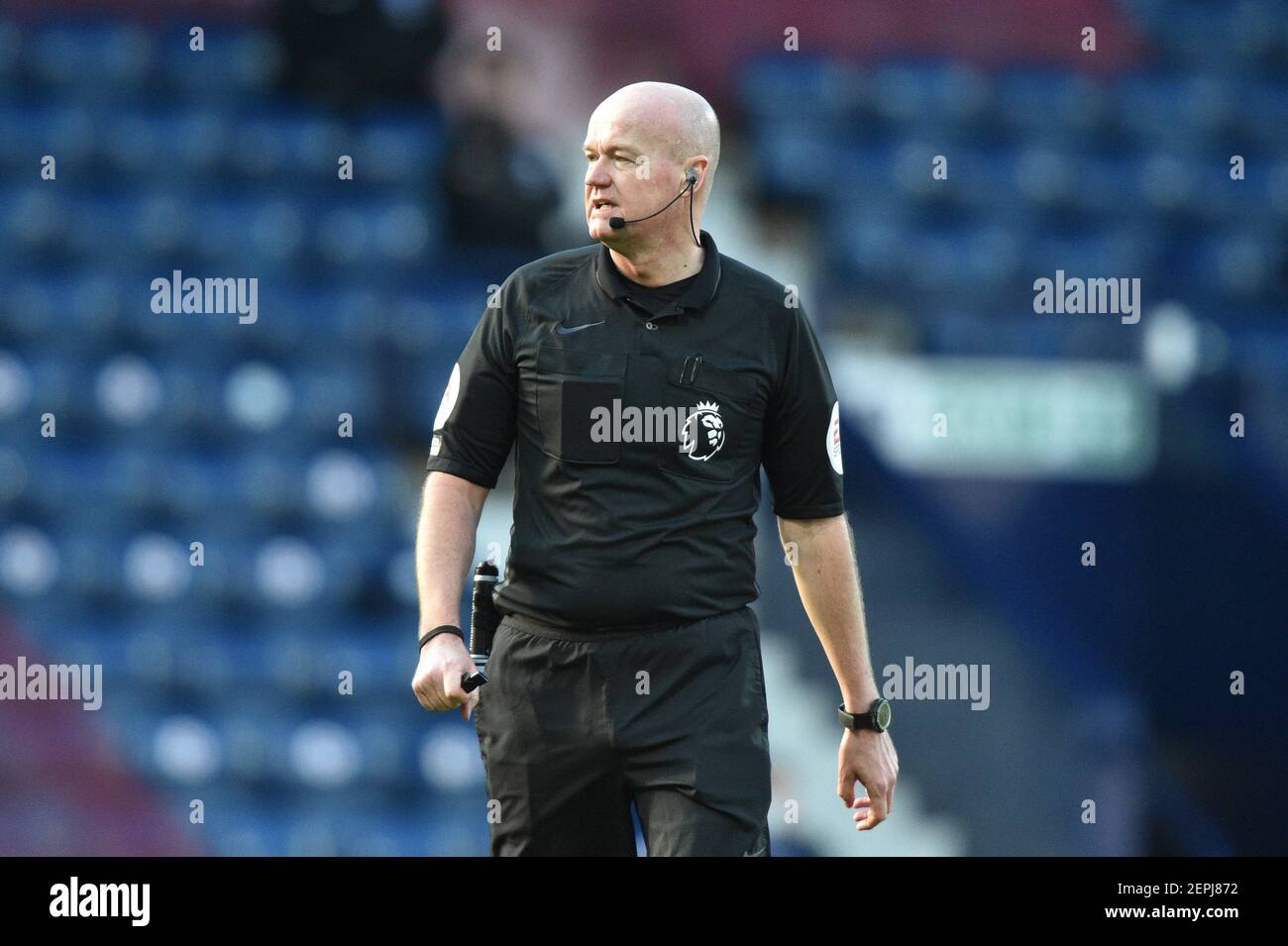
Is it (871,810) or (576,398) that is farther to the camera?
(871,810)

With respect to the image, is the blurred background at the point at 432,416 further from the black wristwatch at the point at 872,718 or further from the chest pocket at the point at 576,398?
the chest pocket at the point at 576,398

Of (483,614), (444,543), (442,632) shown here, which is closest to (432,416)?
(483,614)

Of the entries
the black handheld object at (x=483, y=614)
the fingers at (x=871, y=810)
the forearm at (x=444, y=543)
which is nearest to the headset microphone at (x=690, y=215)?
the forearm at (x=444, y=543)

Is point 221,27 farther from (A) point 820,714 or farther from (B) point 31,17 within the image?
(A) point 820,714

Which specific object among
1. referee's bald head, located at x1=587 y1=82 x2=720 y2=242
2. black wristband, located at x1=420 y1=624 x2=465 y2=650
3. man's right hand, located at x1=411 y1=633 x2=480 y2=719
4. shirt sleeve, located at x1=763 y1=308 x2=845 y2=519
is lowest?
man's right hand, located at x1=411 y1=633 x2=480 y2=719

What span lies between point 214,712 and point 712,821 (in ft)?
8.29

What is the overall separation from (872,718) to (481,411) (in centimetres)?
74

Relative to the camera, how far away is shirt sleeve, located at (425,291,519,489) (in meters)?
2.41

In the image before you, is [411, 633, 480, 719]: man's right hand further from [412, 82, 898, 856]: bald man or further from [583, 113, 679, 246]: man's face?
[583, 113, 679, 246]: man's face

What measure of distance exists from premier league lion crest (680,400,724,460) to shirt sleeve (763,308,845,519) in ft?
0.40

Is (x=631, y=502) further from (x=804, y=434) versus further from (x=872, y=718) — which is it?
(x=872, y=718)

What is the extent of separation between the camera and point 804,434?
247 centimetres

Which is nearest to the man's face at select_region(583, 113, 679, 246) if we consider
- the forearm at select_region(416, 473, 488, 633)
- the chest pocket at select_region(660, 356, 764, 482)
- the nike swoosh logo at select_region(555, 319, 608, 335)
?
the nike swoosh logo at select_region(555, 319, 608, 335)

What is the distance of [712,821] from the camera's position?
2.28 m
